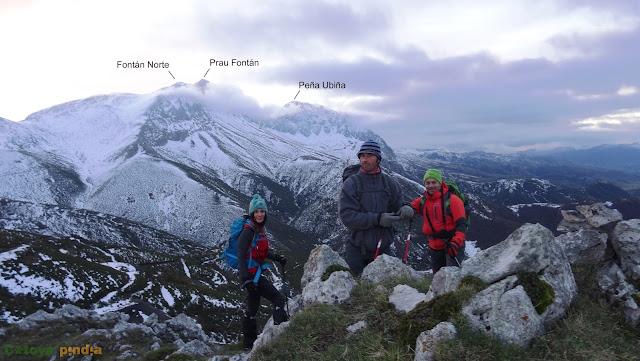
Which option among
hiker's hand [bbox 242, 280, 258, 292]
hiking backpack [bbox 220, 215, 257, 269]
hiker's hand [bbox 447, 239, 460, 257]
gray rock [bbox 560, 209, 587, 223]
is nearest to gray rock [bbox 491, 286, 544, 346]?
hiker's hand [bbox 447, 239, 460, 257]

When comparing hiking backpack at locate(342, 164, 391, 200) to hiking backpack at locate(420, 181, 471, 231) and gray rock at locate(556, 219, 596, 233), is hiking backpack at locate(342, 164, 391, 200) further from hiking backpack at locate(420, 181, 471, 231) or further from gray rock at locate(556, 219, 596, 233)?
gray rock at locate(556, 219, 596, 233)

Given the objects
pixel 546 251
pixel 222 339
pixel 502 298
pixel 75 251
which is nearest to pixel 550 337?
pixel 502 298

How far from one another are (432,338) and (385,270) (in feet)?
17.3

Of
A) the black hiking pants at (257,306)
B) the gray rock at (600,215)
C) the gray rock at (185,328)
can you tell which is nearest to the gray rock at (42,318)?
the gray rock at (185,328)

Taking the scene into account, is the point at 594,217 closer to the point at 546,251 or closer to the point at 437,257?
Answer: the point at 546,251

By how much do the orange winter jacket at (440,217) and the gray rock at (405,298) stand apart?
5.79ft

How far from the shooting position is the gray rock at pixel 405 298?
308 inches

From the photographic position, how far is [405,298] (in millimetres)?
8500

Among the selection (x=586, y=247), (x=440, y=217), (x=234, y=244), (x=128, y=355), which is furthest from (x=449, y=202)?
(x=128, y=355)

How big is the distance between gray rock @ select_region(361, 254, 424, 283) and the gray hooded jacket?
1.92 feet

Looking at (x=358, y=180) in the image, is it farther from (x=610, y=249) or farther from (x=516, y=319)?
(x=610, y=249)

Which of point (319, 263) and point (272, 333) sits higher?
point (319, 263)

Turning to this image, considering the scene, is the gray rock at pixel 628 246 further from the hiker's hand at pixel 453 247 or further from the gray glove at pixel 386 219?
the gray glove at pixel 386 219

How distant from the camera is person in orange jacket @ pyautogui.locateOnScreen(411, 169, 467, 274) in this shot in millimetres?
9492
